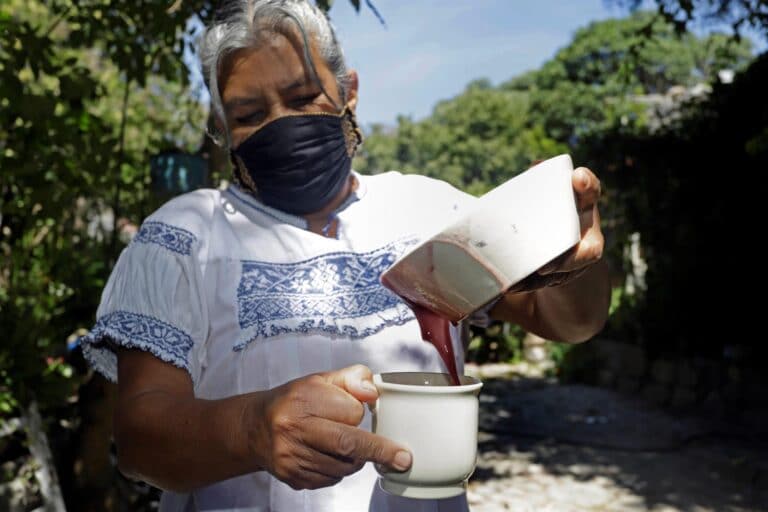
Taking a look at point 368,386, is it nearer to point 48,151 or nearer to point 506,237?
point 506,237

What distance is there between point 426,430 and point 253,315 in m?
0.44

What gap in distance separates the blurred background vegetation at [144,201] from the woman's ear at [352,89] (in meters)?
0.60

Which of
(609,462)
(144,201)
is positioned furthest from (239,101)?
(609,462)

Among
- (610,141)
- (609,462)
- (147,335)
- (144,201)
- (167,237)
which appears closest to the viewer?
(147,335)

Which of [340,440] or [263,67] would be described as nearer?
[340,440]

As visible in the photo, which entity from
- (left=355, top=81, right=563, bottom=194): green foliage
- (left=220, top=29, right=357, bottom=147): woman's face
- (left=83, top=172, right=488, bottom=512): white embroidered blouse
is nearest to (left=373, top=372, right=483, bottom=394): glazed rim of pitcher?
(left=83, top=172, right=488, bottom=512): white embroidered blouse

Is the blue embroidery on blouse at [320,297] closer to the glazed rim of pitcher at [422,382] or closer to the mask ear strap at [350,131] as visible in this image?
the glazed rim of pitcher at [422,382]

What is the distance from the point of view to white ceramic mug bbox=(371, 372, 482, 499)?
109 cm

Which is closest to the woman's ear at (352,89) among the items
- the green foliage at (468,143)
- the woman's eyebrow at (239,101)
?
the woman's eyebrow at (239,101)

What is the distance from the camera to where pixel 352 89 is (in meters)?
1.72

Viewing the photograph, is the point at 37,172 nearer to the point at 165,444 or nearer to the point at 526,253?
the point at 165,444

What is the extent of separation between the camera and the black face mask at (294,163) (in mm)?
1562

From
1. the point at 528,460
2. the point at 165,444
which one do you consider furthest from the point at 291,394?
the point at 528,460

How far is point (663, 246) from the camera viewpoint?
9352 mm
